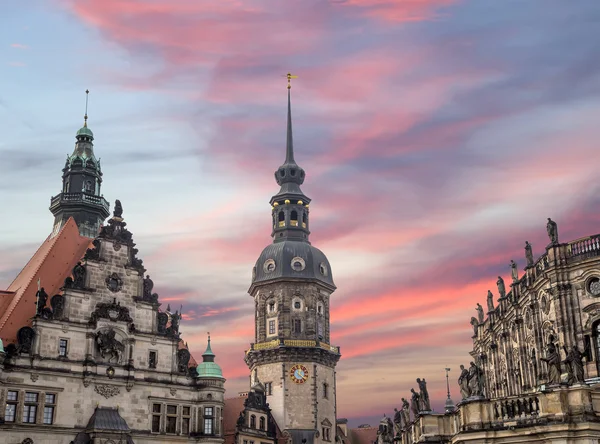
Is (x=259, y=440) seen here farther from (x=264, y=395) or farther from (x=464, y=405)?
(x=464, y=405)

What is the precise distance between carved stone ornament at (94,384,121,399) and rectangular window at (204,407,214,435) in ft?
25.5

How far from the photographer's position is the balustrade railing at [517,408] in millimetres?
29203

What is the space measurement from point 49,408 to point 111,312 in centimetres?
830

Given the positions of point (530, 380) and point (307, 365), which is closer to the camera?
point (530, 380)

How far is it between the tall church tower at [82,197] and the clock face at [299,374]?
25316mm

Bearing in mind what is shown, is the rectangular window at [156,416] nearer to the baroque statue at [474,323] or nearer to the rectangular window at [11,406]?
the rectangular window at [11,406]

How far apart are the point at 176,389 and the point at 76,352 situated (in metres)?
8.82

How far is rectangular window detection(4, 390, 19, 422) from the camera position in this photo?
168 ft

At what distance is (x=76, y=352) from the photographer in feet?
182

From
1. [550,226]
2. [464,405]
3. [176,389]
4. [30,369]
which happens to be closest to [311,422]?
[176,389]

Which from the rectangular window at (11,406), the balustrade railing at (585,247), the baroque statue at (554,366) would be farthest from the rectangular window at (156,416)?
the baroque statue at (554,366)

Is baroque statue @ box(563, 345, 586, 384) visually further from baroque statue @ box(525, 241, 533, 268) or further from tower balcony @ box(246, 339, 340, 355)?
tower balcony @ box(246, 339, 340, 355)

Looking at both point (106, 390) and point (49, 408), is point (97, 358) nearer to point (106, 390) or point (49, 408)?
point (106, 390)

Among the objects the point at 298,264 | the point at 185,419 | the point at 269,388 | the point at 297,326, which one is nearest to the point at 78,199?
the point at 185,419
